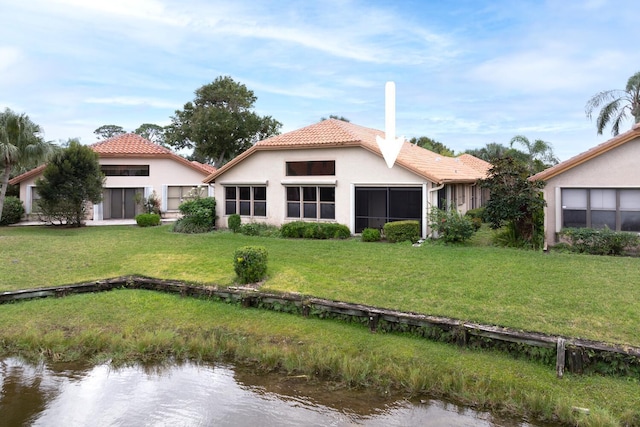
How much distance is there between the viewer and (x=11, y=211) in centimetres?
2595

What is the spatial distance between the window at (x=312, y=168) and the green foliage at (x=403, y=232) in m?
4.19

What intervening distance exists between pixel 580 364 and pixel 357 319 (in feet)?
13.1

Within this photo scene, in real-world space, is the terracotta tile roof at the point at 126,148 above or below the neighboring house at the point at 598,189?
above

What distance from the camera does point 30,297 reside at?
10.9m

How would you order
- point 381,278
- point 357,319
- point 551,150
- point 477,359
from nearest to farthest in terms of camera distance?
point 477,359, point 357,319, point 381,278, point 551,150

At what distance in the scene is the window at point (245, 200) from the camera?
22188mm

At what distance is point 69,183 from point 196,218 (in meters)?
7.11

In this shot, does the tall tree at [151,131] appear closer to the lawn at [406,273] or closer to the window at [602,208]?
the lawn at [406,273]

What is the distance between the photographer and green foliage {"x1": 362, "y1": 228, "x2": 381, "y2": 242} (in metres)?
18.0

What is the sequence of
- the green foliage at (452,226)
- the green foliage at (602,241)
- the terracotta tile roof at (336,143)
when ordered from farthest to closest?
the terracotta tile roof at (336,143) → the green foliage at (452,226) → the green foliage at (602,241)

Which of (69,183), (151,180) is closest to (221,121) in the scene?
(151,180)

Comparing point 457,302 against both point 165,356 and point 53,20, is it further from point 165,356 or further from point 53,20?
point 53,20

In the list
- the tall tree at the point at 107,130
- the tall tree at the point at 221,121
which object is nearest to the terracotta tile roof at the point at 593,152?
the tall tree at the point at 221,121

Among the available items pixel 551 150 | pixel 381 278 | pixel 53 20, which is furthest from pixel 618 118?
pixel 53 20
